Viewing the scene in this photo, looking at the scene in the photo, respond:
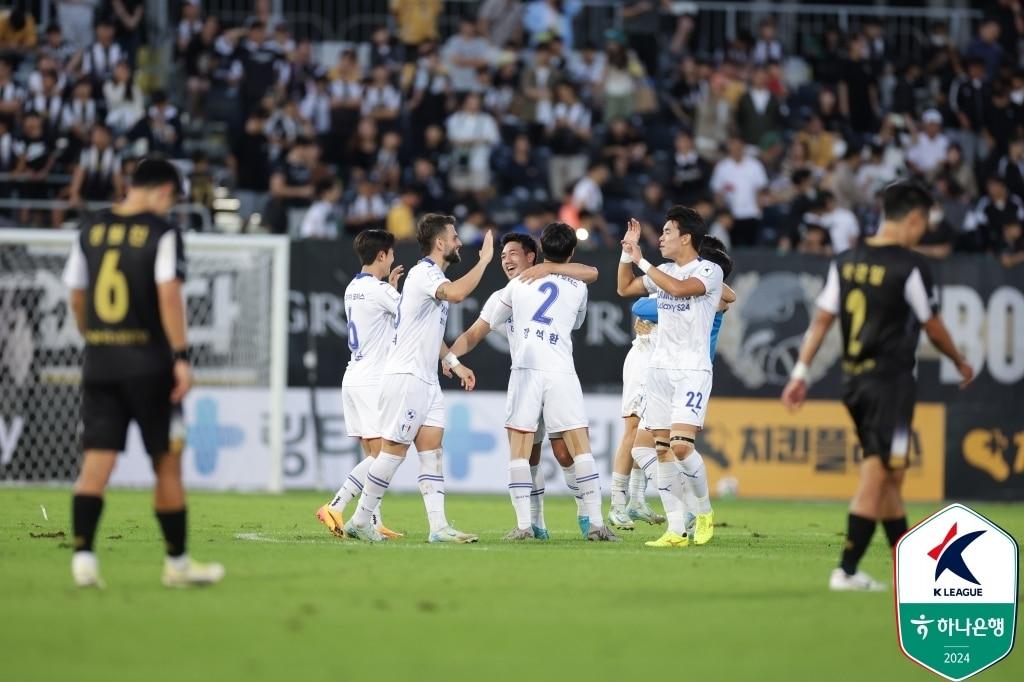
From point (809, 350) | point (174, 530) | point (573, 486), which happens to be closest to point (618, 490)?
point (573, 486)

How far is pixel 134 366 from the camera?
8938 mm

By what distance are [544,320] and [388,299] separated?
1.34 meters

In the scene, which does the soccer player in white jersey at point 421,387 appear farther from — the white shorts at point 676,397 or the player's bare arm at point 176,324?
the player's bare arm at point 176,324

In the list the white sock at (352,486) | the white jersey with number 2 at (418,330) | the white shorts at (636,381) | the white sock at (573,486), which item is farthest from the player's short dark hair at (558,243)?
the white shorts at (636,381)

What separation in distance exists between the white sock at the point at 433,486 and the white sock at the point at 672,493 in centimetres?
179

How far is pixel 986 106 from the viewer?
27.3 metres

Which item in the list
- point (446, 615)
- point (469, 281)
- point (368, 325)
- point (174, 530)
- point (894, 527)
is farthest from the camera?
point (368, 325)

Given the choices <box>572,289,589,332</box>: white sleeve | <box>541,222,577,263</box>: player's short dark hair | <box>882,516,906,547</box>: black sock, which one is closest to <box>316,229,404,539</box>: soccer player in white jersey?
<box>541,222,577,263</box>: player's short dark hair

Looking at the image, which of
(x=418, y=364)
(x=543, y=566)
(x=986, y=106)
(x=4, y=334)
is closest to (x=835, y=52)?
(x=986, y=106)

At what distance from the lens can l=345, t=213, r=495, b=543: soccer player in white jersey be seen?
12555mm

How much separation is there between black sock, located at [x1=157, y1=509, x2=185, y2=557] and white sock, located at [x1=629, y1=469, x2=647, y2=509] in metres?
7.00

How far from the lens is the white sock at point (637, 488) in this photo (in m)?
15.3

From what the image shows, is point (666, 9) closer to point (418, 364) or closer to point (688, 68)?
point (688, 68)

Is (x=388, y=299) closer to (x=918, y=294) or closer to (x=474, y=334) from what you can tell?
(x=474, y=334)
